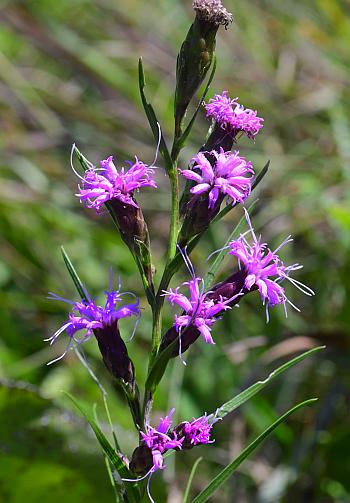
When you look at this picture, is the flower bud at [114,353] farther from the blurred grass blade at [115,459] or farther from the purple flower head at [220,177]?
the purple flower head at [220,177]

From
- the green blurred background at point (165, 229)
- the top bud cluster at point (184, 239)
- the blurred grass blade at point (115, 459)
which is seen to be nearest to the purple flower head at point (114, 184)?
the top bud cluster at point (184, 239)

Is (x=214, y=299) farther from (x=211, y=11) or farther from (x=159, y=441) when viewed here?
(x=211, y=11)

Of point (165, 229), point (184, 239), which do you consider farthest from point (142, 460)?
point (165, 229)

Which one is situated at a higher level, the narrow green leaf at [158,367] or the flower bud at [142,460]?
the narrow green leaf at [158,367]

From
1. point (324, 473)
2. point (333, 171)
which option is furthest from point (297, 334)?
point (333, 171)

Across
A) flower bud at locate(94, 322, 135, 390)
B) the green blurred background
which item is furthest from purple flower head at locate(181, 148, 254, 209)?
the green blurred background

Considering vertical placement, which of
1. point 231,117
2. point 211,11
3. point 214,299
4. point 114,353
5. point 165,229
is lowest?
point 165,229

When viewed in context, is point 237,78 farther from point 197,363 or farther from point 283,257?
point 197,363
